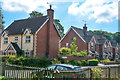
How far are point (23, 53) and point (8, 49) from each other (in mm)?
3035

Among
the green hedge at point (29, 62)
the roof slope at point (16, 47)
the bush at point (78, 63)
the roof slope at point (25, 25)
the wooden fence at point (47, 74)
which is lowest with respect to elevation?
the bush at point (78, 63)

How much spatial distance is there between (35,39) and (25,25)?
5.56 m

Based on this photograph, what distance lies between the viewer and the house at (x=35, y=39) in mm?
28578

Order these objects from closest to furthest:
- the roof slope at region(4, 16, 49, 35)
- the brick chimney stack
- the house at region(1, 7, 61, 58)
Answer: the house at region(1, 7, 61, 58) → the roof slope at region(4, 16, 49, 35) → the brick chimney stack

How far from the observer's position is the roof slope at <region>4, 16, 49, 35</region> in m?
29.8

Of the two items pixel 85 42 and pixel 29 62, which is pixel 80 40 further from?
pixel 29 62

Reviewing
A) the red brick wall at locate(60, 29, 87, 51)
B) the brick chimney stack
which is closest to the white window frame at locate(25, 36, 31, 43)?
the brick chimney stack

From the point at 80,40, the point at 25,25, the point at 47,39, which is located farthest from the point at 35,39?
the point at 80,40

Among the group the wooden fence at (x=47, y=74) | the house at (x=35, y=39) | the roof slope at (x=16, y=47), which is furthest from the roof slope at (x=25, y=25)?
the wooden fence at (x=47, y=74)

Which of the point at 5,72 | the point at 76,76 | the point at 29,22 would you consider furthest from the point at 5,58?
the point at 76,76

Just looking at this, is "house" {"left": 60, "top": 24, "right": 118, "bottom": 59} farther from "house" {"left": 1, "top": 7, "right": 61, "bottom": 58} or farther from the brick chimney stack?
the brick chimney stack

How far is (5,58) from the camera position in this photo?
23.7 m

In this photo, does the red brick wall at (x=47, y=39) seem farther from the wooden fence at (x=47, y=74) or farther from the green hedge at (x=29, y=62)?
the wooden fence at (x=47, y=74)

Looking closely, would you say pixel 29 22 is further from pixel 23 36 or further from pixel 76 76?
pixel 76 76
